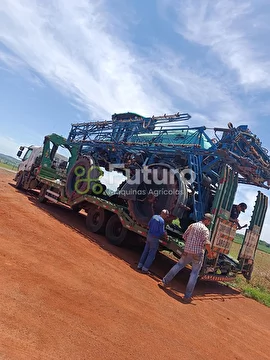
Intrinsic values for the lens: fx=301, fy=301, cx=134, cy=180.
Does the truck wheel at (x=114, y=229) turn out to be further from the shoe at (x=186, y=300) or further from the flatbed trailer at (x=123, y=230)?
the shoe at (x=186, y=300)

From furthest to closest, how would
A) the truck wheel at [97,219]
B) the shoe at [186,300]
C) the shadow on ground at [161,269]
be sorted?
1. the truck wheel at [97,219]
2. the shadow on ground at [161,269]
3. the shoe at [186,300]

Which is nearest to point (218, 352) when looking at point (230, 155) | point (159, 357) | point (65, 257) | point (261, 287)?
point (159, 357)

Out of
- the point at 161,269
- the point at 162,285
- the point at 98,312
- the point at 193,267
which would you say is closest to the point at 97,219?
the point at 161,269

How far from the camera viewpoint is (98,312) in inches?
165

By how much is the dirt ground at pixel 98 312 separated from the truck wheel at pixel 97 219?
204 centimetres

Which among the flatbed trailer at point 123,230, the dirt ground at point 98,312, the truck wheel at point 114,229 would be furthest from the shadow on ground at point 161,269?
the flatbed trailer at point 123,230

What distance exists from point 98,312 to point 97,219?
6.45 metres

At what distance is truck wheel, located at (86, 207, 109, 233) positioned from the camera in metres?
10.2

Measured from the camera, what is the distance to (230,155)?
26.8 ft

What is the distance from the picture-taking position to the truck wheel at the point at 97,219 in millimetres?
10219

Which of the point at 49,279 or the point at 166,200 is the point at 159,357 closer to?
Answer: the point at 49,279

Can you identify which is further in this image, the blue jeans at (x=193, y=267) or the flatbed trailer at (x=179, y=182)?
the flatbed trailer at (x=179, y=182)

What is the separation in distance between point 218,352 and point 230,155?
515cm

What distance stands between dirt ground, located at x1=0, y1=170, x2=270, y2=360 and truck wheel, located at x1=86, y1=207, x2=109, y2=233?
2044mm
